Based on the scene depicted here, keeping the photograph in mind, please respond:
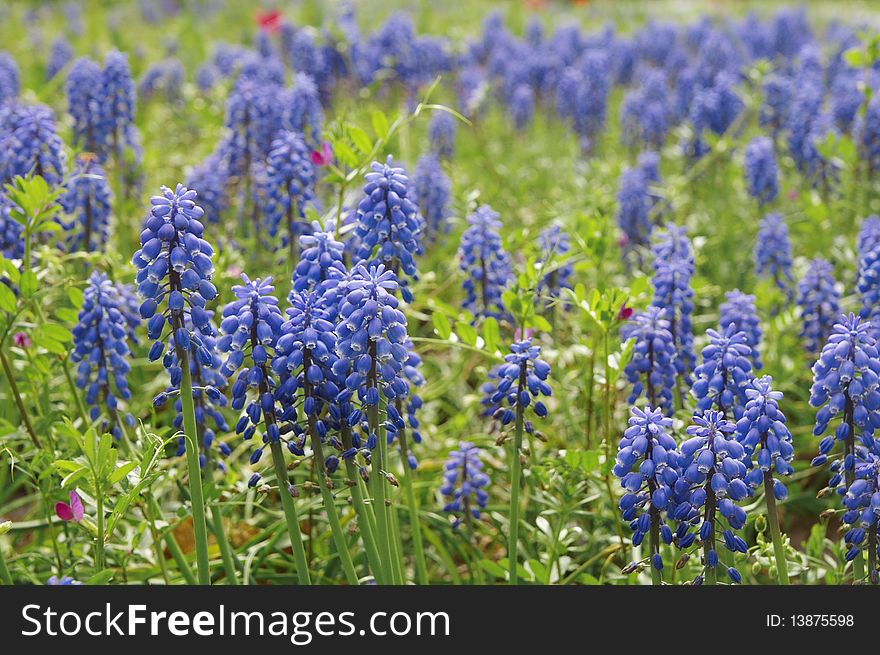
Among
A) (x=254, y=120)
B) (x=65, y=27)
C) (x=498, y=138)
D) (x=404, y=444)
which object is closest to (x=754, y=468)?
(x=404, y=444)

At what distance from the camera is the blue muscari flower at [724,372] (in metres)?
3.35

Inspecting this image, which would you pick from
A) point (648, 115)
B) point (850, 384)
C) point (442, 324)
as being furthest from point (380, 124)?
point (648, 115)

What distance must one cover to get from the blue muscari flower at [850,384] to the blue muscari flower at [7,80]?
575 cm

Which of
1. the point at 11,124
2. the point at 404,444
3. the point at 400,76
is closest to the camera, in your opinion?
the point at 404,444

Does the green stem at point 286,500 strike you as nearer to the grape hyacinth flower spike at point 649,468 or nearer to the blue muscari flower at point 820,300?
the grape hyacinth flower spike at point 649,468

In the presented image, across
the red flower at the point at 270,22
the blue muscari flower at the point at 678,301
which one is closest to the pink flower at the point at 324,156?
the blue muscari flower at the point at 678,301

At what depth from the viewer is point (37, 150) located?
15.8 ft

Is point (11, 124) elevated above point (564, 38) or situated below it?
below

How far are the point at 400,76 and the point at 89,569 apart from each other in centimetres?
680

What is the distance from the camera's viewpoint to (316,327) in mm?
2990

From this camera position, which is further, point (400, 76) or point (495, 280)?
point (400, 76)

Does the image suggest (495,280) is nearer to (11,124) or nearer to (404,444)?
(404,444)

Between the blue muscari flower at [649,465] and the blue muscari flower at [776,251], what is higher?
the blue muscari flower at [776,251]

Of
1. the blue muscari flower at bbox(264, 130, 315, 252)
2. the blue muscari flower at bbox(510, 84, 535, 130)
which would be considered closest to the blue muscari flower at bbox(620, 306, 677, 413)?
the blue muscari flower at bbox(264, 130, 315, 252)
